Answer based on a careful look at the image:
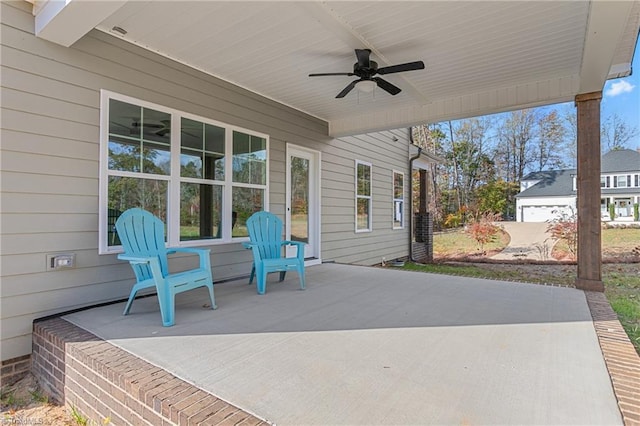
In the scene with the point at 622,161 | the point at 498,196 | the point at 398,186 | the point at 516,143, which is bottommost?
the point at 398,186

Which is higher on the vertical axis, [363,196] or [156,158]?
[156,158]

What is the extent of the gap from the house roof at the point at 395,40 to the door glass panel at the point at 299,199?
4.53 ft

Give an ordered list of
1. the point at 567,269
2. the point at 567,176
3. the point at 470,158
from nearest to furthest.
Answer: the point at 567,269
the point at 470,158
the point at 567,176

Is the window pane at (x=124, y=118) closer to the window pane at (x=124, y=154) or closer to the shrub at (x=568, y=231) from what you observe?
the window pane at (x=124, y=154)

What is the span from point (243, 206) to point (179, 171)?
112 centimetres

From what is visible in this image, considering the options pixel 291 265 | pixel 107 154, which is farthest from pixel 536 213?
pixel 107 154

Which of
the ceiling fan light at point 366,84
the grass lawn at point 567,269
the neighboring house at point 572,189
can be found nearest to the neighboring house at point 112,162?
the ceiling fan light at point 366,84

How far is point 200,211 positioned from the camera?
4.37m

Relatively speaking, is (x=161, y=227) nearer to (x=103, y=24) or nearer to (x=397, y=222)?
(x=103, y=24)

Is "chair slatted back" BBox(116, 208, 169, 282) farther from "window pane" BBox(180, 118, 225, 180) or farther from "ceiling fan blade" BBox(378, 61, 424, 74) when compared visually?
"ceiling fan blade" BBox(378, 61, 424, 74)

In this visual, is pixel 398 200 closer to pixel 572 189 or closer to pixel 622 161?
pixel 572 189

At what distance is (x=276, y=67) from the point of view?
165 inches

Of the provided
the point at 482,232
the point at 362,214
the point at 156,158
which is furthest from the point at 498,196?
the point at 156,158

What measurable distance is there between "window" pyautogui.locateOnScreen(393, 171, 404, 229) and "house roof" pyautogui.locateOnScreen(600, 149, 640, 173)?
861 inches
